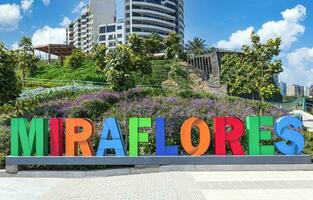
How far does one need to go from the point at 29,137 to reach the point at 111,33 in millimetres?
122936

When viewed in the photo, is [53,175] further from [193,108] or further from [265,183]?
[193,108]

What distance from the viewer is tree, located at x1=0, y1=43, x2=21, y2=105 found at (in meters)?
27.1

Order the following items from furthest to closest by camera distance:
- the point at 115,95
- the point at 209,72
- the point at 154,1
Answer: the point at 154,1, the point at 209,72, the point at 115,95

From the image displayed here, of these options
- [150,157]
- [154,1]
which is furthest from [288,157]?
[154,1]

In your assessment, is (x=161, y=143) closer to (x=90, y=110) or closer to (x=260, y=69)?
(x=90, y=110)

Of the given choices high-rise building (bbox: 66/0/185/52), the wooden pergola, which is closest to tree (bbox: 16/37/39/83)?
the wooden pergola

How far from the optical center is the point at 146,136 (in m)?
18.0

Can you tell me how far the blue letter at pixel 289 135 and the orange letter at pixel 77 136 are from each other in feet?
23.7

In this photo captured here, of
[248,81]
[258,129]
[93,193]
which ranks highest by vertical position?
[248,81]

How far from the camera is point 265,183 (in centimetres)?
1485

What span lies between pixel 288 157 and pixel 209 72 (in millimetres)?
61629

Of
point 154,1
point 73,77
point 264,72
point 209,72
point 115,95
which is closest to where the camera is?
point 115,95

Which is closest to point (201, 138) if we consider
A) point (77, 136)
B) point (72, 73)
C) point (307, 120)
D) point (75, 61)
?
point (77, 136)

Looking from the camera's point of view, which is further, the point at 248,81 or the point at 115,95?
the point at 248,81
